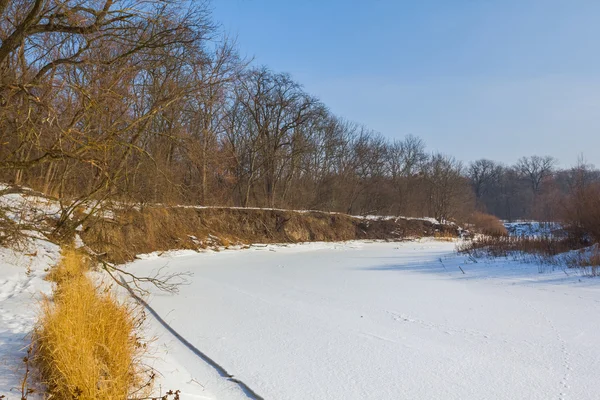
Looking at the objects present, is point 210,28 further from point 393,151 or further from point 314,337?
point 393,151

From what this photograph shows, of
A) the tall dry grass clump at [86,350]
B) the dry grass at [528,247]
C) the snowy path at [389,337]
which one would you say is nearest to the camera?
the tall dry grass clump at [86,350]

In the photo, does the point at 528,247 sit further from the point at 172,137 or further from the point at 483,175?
the point at 483,175

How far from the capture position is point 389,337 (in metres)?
5.44

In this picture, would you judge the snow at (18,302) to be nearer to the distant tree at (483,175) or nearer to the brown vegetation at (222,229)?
the brown vegetation at (222,229)

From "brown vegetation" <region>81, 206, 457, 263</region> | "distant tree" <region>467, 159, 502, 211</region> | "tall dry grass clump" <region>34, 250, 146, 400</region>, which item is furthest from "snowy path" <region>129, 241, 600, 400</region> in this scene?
"distant tree" <region>467, 159, 502, 211</region>

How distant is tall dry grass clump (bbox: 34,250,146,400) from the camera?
2.85 meters

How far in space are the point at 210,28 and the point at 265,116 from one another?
83.3ft

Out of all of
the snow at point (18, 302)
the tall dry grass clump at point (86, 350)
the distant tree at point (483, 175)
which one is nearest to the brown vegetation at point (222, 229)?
the snow at point (18, 302)

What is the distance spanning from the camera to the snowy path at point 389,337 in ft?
12.8

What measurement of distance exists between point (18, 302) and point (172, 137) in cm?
302

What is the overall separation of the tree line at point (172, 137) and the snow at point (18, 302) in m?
1.33

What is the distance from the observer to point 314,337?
5449 mm

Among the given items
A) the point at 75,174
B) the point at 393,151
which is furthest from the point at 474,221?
the point at 75,174

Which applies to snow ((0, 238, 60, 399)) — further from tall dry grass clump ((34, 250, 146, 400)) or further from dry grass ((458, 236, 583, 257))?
dry grass ((458, 236, 583, 257))
